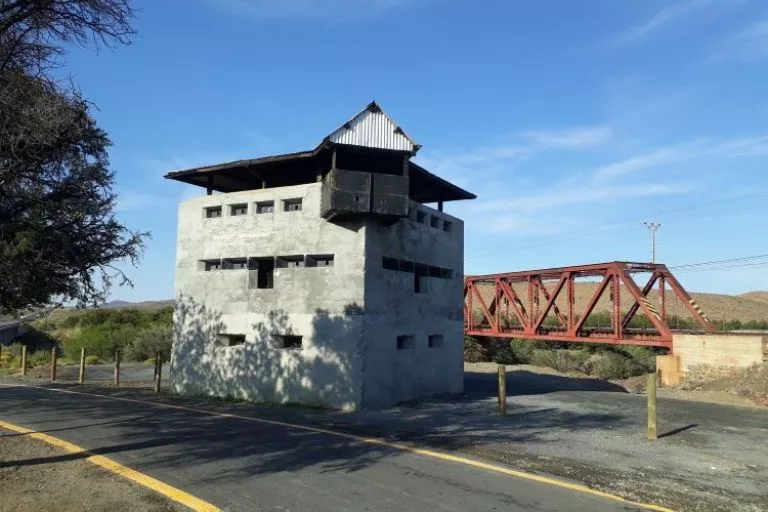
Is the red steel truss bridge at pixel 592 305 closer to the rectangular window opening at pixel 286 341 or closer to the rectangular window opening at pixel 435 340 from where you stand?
the rectangular window opening at pixel 435 340

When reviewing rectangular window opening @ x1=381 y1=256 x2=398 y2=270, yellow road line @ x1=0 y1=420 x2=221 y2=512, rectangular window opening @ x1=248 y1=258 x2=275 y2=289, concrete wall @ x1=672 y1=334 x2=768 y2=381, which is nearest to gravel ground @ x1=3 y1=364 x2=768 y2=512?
rectangular window opening @ x1=248 y1=258 x2=275 y2=289

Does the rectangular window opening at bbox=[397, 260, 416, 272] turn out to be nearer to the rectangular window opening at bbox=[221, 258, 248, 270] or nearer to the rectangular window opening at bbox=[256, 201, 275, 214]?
the rectangular window opening at bbox=[256, 201, 275, 214]

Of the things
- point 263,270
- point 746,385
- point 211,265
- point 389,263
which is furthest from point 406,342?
point 746,385

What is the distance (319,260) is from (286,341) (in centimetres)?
267

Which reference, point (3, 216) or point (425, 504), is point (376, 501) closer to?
point (425, 504)

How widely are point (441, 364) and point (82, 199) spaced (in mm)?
12302

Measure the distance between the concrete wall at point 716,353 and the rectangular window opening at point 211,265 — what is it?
772 inches

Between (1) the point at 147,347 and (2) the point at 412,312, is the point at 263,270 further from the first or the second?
(1) the point at 147,347

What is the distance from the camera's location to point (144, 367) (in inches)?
1214

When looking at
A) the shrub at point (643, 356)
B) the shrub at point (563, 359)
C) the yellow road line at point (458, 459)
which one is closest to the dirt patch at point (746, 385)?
the yellow road line at point (458, 459)

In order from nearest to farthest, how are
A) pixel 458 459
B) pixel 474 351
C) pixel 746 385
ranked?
pixel 458 459 → pixel 746 385 → pixel 474 351

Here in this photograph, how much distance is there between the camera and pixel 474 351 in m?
45.0

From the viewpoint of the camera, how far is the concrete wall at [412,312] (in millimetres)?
15672

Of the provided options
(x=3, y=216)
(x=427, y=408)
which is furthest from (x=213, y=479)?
(x=427, y=408)
